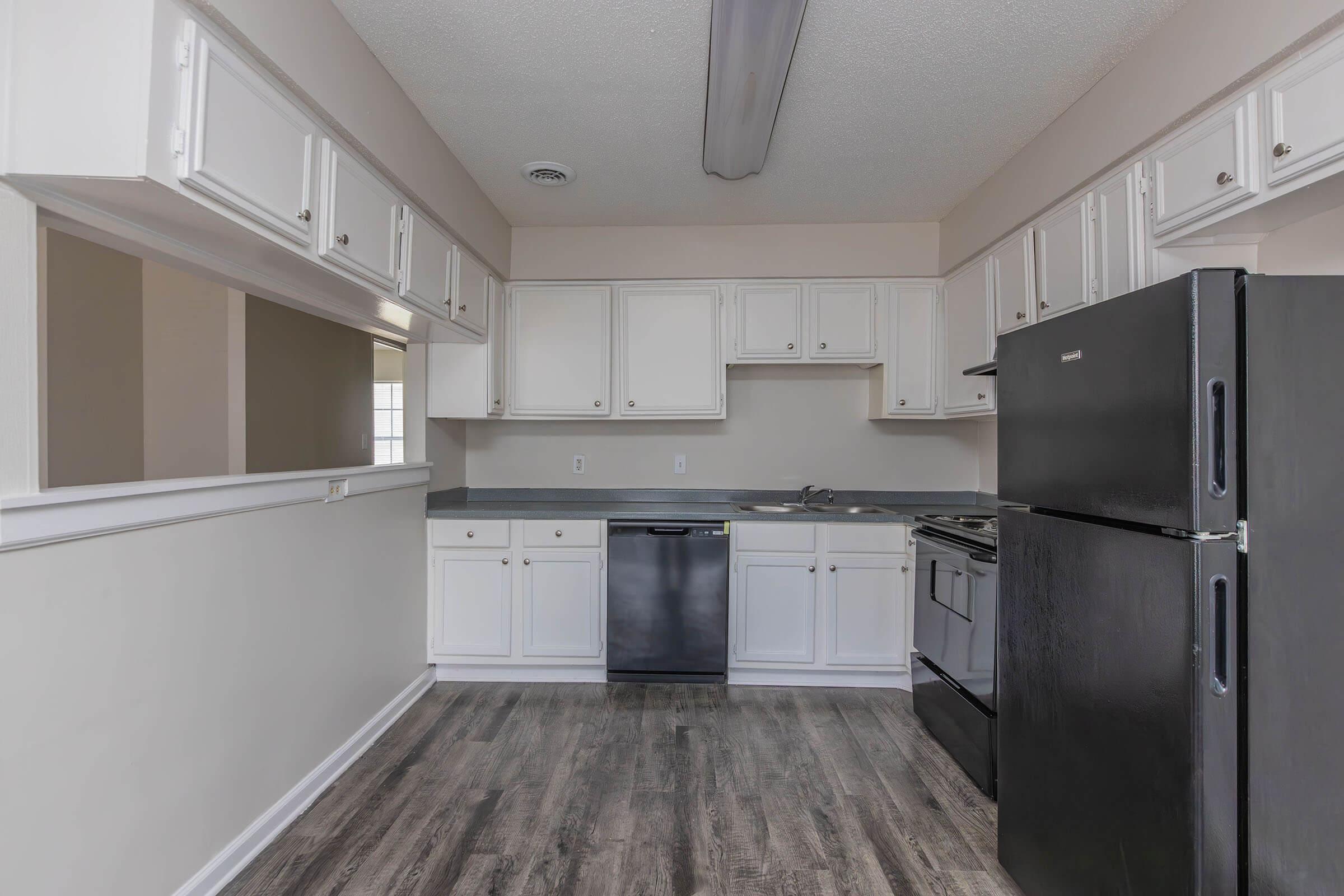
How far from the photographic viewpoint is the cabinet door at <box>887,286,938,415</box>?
342cm

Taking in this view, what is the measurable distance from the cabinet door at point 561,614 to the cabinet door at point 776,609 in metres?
0.71

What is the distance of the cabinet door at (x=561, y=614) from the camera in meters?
3.17

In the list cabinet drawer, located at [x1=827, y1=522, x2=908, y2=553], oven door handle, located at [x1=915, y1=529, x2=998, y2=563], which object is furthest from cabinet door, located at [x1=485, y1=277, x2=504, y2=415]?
oven door handle, located at [x1=915, y1=529, x2=998, y2=563]

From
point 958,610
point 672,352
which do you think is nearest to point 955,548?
point 958,610

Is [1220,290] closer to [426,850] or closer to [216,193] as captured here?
[216,193]

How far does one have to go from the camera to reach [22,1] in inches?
46.7

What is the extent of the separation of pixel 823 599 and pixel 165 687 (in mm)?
2580

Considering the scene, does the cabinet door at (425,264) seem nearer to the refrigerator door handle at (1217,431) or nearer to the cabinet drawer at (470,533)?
the cabinet drawer at (470,533)

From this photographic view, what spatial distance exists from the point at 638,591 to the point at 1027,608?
72.8 inches

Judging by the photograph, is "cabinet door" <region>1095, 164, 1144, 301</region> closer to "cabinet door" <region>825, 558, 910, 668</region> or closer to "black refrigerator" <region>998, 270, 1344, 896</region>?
"black refrigerator" <region>998, 270, 1344, 896</region>

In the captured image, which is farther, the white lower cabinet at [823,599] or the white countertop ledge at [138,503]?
the white lower cabinet at [823,599]

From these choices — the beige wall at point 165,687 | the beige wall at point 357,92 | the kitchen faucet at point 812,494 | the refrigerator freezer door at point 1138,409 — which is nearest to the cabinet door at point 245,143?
the beige wall at point 357,92

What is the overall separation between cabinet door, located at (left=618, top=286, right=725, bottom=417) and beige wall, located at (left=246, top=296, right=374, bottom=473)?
1343 millimetres

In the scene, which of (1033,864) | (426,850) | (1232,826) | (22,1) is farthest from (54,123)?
(1033,864)
